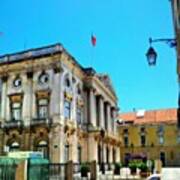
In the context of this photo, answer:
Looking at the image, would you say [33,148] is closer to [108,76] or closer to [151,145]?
[108,76]

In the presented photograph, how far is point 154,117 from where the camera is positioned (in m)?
61.2

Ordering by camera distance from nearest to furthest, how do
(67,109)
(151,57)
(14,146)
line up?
(151,57)
(14,146)
(67,109)

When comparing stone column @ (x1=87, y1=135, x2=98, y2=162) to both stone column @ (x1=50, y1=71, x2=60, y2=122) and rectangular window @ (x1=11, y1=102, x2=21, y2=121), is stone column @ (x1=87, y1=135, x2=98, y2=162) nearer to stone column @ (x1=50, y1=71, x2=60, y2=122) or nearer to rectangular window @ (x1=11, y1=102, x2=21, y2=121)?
stone column @ (x1=50, y1=71, x2=60, y2=122)

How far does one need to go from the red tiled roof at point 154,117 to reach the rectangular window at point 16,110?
109 feet

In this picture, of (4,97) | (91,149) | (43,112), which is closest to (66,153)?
(43,112)

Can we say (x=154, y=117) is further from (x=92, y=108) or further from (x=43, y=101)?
(x=43, y=101)

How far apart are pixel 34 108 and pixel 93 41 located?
9.54 meters

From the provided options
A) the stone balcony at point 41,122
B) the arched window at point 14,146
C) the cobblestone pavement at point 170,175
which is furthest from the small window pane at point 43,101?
the cobblestone pavement at point 170,175

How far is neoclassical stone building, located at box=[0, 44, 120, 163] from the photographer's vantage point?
3017 cm

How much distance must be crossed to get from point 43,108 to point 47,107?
18.7 inches

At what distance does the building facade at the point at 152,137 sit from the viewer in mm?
58375

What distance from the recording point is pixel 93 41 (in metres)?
35.1

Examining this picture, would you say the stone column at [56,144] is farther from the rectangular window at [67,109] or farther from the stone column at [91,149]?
the stone column at [91,149]

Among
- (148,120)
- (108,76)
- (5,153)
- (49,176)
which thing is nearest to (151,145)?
(148,120)
